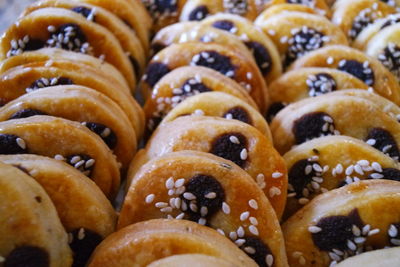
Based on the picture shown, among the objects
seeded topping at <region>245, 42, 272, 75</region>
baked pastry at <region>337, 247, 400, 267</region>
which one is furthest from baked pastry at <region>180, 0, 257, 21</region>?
baked pastry at <region>337, 247, 400, 267</region>

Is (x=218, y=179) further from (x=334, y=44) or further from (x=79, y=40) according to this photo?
(x=334, y=44)

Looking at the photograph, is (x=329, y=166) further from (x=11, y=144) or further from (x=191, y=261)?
(x=11, y=144)

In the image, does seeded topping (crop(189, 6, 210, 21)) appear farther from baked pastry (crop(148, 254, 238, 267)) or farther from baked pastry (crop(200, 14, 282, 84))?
baked pastry (crop(148, 254, 238, 267))

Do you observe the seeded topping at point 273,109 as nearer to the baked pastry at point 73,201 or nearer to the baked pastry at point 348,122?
the baked pastry at point 348,122

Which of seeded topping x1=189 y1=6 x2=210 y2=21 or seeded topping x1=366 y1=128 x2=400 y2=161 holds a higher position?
seeded topping x1=189 y1=6 x2=210 y2=21

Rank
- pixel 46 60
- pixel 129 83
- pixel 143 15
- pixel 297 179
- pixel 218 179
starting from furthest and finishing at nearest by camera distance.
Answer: pixel 143 15 < pixel 129 83 < pixel 46 60 < pixel 297 179 < pixel 218 179

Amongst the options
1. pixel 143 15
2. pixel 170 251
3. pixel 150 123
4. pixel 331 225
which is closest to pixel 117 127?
pixel 150 123
